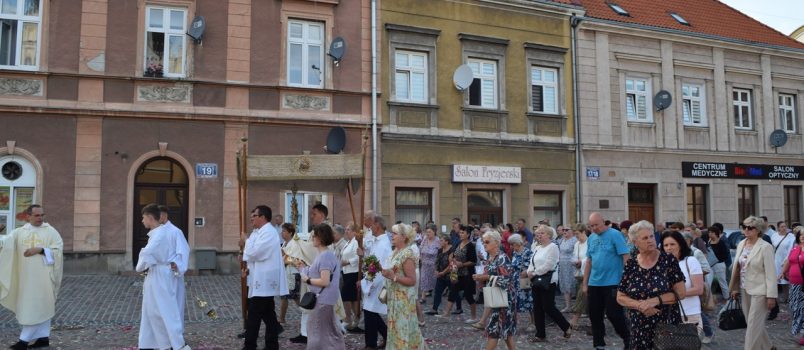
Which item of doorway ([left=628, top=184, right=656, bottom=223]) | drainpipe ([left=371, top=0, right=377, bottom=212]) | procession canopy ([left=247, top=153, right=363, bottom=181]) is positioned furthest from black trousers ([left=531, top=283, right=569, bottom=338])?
doorway ([left=628, top=184, right=656, bottom=223])

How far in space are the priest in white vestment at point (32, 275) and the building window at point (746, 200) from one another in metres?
21.7

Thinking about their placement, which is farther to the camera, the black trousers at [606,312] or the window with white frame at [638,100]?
the window with white frame at [638,100]

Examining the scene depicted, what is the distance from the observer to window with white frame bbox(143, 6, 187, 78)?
1667 cm

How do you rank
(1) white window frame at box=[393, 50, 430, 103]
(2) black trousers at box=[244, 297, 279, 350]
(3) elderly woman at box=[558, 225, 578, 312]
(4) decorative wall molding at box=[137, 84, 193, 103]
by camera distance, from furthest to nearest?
(1) white window frame at box=[393, 50, 430, 103] → (4) decorative wall molding at box=[137, 84, 193, 103] → (3) elderly woman at box=[558, 225, 578, 312] → (2) black trousers at box=[244, 297, 279, 350]

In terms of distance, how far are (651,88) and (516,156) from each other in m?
5.67

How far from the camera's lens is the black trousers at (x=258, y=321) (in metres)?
8.39

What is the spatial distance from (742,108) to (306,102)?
15808 millimetres

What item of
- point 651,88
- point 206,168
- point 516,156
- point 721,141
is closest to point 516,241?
point 206,168

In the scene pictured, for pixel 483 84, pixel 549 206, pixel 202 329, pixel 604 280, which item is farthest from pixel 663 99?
pixel 202 329

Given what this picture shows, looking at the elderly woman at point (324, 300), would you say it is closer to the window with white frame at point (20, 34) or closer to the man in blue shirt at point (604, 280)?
the man in blue shirt at point (604, 280)

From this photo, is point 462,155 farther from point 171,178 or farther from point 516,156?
point 171,178

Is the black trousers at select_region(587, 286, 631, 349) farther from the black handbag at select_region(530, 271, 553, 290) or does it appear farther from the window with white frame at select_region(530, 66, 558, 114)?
the window with white frame at select_region(530, 66, 558, 114)

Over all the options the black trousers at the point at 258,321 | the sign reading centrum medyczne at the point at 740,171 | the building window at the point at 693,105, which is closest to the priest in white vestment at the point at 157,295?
the black trousers at the point at 258,321

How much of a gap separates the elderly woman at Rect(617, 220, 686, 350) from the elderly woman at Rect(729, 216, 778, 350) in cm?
271
